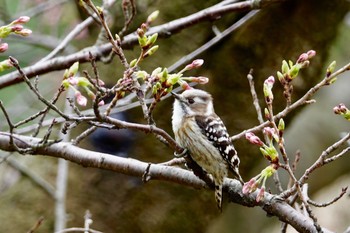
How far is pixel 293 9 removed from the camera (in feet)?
12.4

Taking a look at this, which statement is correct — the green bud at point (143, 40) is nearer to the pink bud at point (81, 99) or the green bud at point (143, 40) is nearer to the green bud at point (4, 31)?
the pink bud at point (81, 99)

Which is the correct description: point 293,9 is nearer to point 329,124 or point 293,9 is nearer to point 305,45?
point 305,45

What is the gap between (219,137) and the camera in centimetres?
292

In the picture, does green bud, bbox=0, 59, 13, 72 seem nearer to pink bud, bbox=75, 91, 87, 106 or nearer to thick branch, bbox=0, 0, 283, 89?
pink bud, bbox=75, 91, 87, 106

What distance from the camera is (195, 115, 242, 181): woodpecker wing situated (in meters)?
2.85

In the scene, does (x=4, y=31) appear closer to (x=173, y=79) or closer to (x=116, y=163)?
(x=173, y=79)

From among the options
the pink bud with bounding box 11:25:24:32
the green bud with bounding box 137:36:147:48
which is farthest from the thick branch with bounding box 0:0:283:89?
the green bud with bounding box 137:36:147:48

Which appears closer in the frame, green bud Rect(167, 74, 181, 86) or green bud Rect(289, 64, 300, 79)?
green bud Rect(167, 74, 181, 86)

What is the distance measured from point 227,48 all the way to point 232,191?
1.45 m

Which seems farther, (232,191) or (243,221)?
(243,221)

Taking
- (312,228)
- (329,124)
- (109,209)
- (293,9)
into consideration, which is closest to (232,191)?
(312,228)

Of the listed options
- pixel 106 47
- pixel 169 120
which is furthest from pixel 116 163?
pixel 169 120

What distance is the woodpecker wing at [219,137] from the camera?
2848 mm

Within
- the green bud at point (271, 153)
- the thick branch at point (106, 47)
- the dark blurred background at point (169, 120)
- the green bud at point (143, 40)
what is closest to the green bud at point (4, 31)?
the green bud at point (143, 40)
